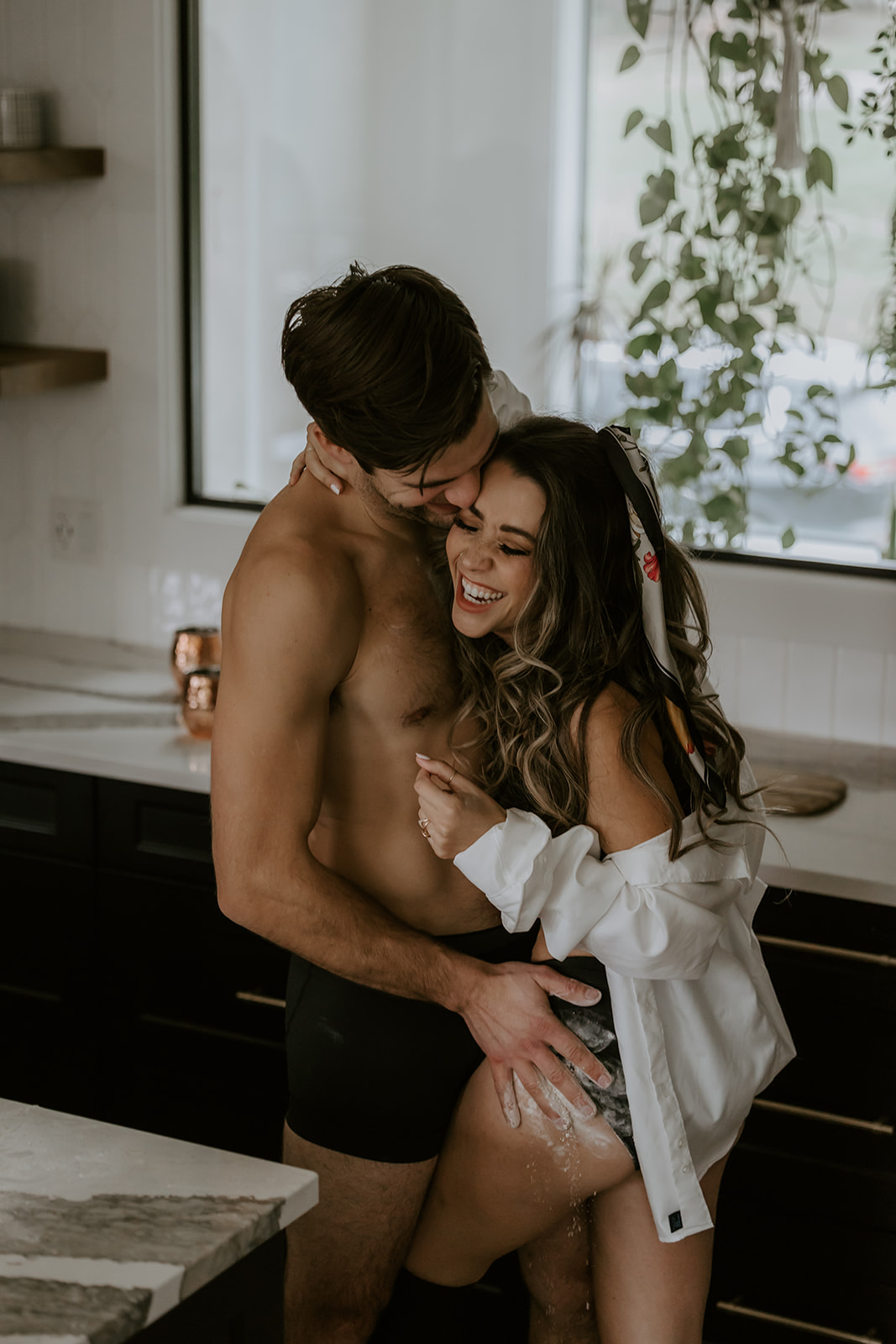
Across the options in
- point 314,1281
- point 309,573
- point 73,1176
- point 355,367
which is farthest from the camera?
point 314,1281

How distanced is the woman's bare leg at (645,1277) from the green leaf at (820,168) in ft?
5.27

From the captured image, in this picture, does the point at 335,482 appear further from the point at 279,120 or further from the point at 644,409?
the point at 279,120

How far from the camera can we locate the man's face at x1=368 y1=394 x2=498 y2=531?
151 cm

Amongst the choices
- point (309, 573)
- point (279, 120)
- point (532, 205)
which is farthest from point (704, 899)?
point (279, 120)

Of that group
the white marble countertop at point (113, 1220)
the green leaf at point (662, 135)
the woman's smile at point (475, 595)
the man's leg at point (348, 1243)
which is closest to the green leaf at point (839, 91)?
the green leaf at point (662, 135)

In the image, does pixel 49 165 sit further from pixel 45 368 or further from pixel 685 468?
pixel 685 468

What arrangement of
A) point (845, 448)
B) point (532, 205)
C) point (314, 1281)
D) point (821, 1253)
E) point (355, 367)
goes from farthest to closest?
1. point (532, 205)
2. point (845, 448)
3. point (821, 1253)
4. point (314, 1281)
5. point (355, 367)

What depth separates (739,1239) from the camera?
208 cm

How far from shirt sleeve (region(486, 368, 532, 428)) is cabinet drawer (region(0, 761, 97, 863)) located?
1.02 metres

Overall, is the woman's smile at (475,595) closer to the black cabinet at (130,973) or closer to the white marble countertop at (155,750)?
the white marble countertop at (155,750)

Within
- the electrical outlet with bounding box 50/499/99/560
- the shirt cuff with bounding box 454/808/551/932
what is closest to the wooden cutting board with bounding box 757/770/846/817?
the shirt cuff with bounding box 454/808/551/932

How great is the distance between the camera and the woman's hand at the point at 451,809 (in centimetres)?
150

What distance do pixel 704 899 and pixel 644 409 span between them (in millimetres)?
1242

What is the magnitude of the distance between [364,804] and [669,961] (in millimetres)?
415
